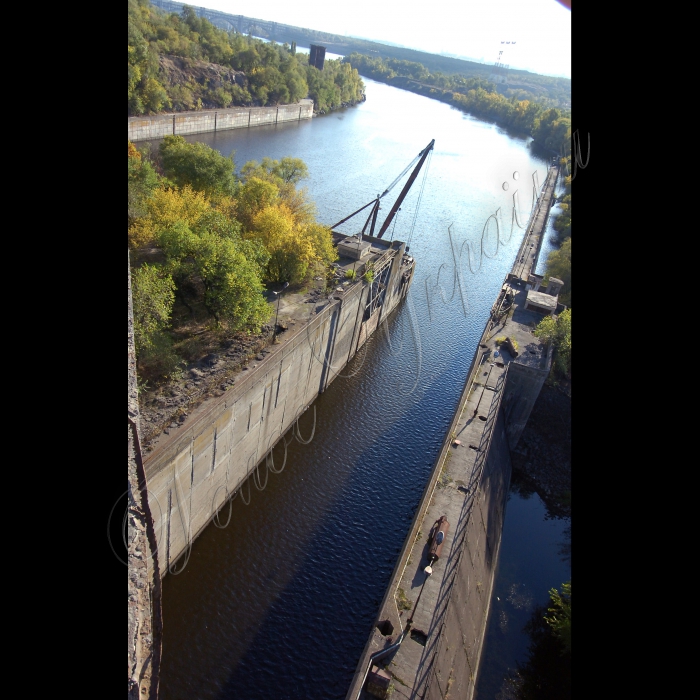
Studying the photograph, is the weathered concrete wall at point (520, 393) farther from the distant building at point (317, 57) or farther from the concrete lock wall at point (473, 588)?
the distant building at point (317, 57)

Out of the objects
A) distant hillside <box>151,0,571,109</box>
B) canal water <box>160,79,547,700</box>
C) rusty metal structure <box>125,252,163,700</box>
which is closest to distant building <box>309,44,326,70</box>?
distant hillside <box>151,0,571,109</box>

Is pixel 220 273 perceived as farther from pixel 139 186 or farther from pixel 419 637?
pixel 419 637

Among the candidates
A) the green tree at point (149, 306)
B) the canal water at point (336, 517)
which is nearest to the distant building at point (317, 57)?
the canal water at point (336, 517)

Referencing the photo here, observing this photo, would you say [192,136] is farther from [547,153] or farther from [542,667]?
[542,667]

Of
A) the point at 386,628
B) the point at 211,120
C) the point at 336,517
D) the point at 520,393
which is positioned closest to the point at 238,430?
the point at 336,517

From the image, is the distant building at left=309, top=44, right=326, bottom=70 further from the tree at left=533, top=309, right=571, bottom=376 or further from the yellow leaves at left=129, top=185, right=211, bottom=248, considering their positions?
the tree at left=533, top=309, right=571, bottom=376
